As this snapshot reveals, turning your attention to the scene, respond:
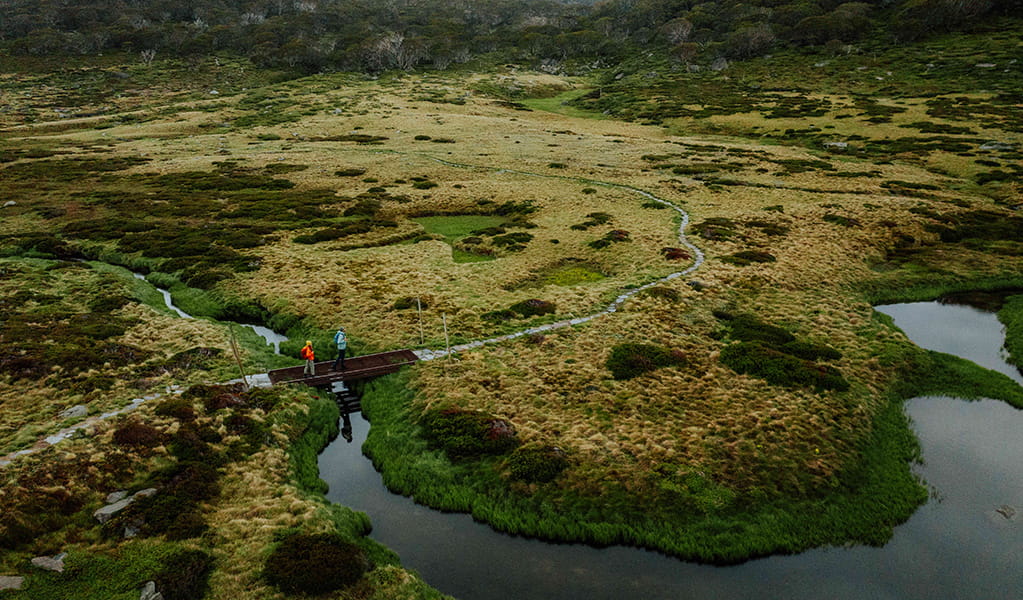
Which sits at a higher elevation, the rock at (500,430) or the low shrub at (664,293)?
the low shrub at (664,293)

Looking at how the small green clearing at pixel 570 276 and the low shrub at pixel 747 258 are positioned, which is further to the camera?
the low shrub at pixel 747 258

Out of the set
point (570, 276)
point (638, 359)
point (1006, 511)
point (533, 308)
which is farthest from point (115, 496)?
point (1006, 511)

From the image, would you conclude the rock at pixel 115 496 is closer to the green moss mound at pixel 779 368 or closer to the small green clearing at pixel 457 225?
the green moss mound at pixel 779 368

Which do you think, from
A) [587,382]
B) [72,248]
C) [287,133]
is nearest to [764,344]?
[587,382]

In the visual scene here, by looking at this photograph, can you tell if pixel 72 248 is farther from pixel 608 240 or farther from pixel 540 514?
pixel 540 514

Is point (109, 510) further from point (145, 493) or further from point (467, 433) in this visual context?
point (467, 433)

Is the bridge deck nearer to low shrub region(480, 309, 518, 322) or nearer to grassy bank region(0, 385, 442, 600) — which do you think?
grassy bank region(0, 385, 442, 600)

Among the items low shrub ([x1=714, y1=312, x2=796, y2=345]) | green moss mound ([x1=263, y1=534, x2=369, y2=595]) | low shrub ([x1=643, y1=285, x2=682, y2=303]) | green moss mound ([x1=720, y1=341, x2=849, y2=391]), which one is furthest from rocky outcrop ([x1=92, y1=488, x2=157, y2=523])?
low shrub ([x1=643, y1=285, x2=682, y2=303])

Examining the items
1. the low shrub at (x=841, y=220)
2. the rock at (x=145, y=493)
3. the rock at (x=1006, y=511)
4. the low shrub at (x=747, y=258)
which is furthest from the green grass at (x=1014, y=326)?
the rock at (x=145, y=493)
